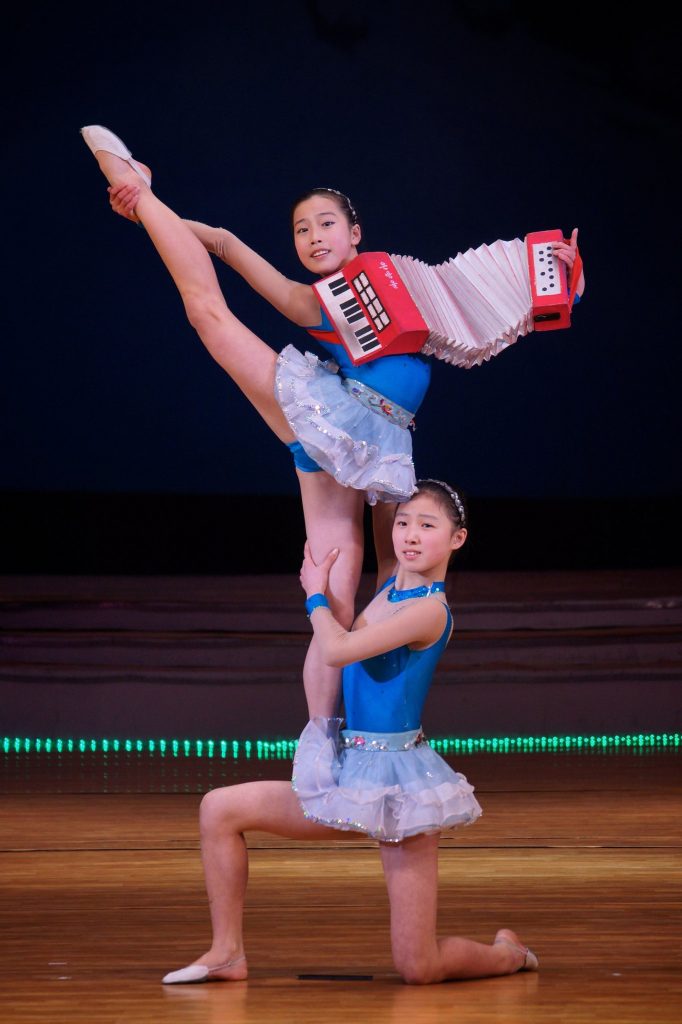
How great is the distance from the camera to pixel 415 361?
266cm

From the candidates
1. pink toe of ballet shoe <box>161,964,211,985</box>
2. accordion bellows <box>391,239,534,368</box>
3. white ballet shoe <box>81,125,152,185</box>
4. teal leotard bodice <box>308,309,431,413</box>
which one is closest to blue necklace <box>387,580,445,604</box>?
teal leotard bodice <box>308,309,431,413</box>

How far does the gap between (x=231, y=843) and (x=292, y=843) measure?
50.3 inches

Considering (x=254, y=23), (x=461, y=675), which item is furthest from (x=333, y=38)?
(x=461, y=675)

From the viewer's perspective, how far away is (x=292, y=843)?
144 inches

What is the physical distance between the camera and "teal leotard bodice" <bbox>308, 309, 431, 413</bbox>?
2.63 m

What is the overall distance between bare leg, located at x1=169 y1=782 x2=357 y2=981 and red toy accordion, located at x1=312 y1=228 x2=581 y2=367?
32.6 inches

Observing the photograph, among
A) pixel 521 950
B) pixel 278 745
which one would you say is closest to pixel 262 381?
pixel 521 950

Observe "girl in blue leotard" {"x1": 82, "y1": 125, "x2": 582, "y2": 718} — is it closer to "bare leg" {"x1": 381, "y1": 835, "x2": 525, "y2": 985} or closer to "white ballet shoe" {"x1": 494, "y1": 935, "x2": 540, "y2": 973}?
"bare leg" {"x1": 381, "y1": 835, "x2": 525, "y2": 985}

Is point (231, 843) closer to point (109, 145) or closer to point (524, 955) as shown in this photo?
point (524, 955)

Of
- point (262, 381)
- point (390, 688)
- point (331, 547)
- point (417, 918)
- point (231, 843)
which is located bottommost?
point (417, 918)

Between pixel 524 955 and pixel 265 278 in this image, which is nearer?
pixel 524 955

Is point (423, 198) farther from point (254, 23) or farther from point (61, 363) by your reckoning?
point (61, 363)

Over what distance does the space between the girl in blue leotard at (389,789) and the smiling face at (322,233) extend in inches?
20.3

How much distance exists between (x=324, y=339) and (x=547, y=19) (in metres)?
4.77
